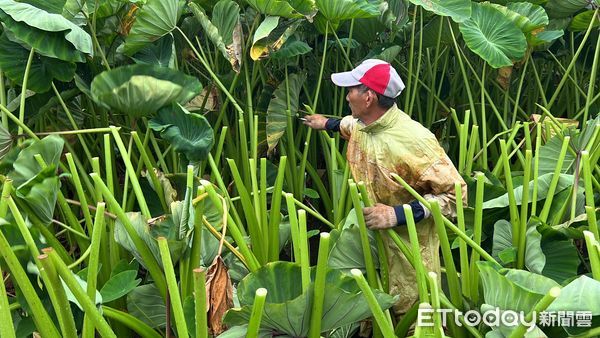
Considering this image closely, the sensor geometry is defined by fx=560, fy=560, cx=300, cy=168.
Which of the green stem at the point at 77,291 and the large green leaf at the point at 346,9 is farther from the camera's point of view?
the large green leaf at the point at 346,9

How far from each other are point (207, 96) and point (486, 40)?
1.10 m

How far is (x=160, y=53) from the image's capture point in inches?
80.2

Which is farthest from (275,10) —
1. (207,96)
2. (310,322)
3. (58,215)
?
(310,322)

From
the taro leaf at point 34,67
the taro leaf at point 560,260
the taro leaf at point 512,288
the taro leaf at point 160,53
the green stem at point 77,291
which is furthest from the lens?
the taro leaf at point 160,53

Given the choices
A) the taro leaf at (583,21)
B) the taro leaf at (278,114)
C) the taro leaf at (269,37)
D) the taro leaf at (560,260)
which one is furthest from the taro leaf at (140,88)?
the taro leaf at (583,21)

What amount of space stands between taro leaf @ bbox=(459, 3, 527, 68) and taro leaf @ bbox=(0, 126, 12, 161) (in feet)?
5.21

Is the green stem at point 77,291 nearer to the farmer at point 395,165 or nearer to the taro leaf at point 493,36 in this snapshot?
the farmer at point 395,165

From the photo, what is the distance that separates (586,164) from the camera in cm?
145

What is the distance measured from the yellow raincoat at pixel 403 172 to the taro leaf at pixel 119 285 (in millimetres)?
641

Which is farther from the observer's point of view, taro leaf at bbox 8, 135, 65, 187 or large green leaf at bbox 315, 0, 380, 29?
large green leaf at bbox 315, 0, 380, 29

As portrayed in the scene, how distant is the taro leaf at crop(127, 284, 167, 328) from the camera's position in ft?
4.43

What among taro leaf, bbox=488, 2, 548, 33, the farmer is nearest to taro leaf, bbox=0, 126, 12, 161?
the farmer

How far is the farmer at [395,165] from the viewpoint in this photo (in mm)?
1364

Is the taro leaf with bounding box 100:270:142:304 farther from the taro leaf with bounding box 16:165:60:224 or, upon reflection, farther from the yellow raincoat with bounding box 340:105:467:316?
the yellow raincoat with bounding box 340:105:467:316
